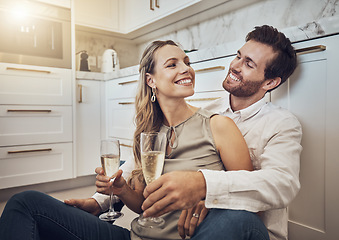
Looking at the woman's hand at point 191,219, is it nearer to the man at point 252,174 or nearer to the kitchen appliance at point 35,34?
the man at point 252,174

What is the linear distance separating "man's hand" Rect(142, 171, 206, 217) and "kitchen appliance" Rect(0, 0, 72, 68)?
2.13 meters

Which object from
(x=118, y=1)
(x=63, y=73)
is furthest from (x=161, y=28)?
(x=63, y=73)

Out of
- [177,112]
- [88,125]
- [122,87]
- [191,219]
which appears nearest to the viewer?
[191,219]

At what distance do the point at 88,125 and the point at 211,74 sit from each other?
1.45 metres

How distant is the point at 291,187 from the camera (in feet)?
2.43

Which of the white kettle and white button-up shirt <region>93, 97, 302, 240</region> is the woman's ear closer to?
white button-up shirt <region>93, 97, 302, 240</region>

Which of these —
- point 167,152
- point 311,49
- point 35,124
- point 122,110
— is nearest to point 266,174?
point 167,152

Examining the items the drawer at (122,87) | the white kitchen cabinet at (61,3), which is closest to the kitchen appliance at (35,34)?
the white kitchen cabinet at (61,3)

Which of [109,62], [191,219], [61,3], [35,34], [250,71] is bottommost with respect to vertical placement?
[191,219]

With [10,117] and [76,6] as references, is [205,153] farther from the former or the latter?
[76,6]

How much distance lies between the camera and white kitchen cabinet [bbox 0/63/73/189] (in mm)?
2180

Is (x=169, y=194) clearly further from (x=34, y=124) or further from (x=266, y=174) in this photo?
(x=34, y=124)

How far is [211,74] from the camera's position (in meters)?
1.72

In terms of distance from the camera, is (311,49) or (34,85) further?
(34,85)
